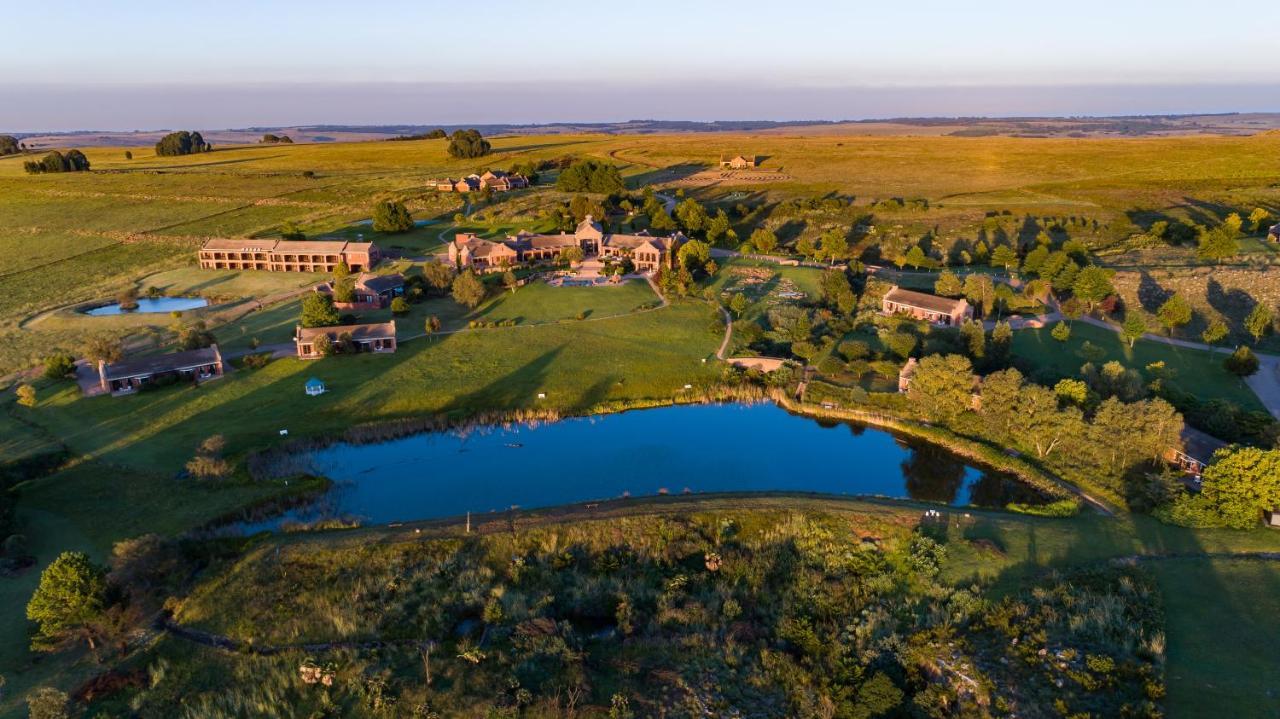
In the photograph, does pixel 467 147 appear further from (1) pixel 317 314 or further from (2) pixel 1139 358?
(2) pixel 1139 358

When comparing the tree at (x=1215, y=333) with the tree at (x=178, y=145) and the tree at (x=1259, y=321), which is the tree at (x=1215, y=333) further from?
the tree at (x=178, y=145)

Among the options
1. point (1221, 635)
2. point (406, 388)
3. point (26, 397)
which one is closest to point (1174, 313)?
point (1221, 635)

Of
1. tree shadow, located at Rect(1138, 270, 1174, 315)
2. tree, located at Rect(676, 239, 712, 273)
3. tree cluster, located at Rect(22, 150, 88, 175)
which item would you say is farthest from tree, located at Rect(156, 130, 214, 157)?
tree shadow, located at Rect(1138, 270, 1174, 315)

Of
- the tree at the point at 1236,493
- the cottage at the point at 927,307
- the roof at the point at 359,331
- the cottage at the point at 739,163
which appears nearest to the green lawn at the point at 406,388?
the roof at the point at 359,331

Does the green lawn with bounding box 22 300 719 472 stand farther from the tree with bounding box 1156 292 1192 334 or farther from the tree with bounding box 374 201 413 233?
the tree with bounding box 374 201 413 233

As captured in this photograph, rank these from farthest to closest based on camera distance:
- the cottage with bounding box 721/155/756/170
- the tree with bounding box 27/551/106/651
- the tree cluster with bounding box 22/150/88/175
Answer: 1. the cottage with bounding box 721/155/756/170
2. the tree cluster with bounding box 22/150/88/175
3. the tree with bounding box 27/551/106/651

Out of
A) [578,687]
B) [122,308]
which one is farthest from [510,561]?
[122,308]
